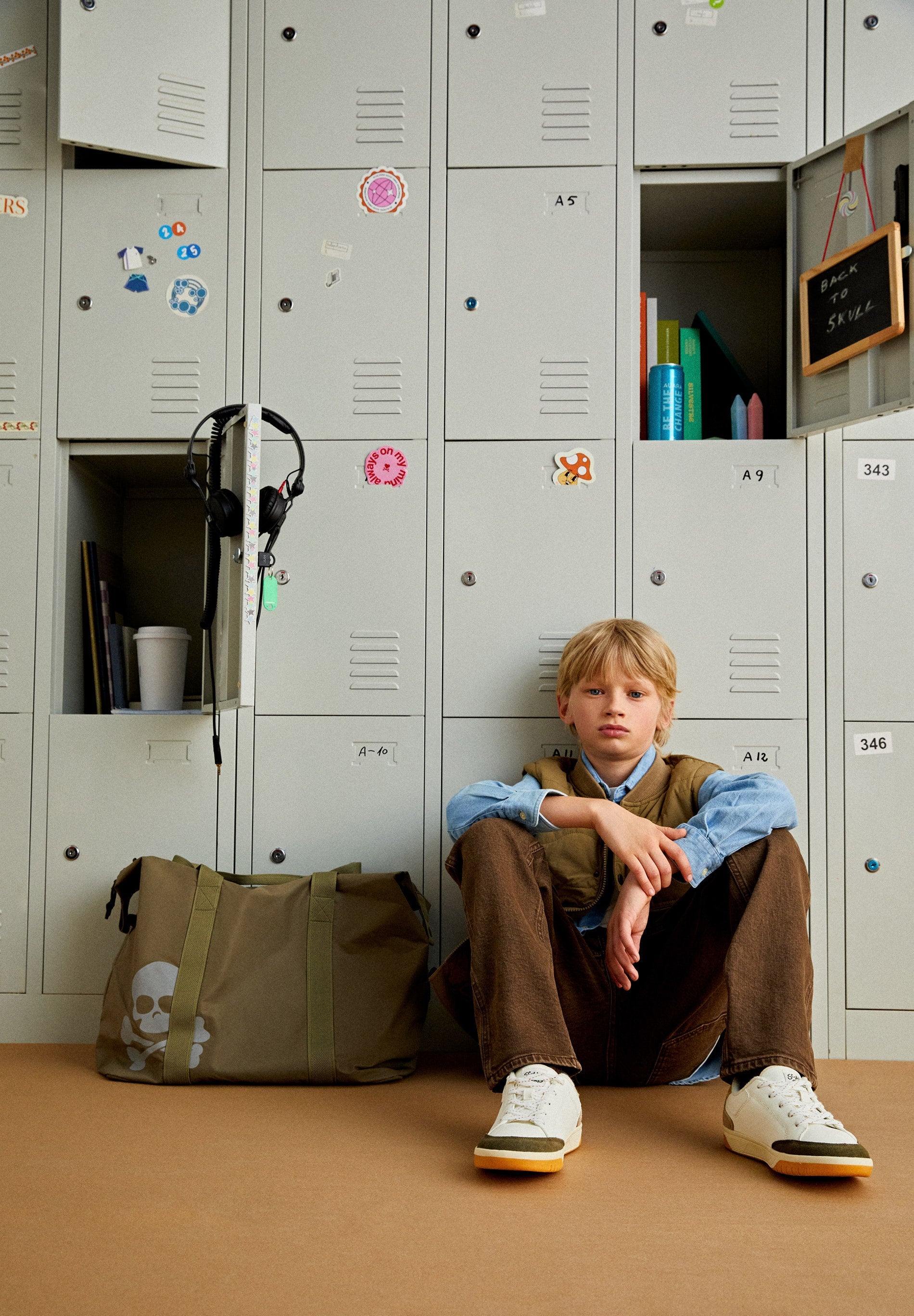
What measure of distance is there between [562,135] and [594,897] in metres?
1.83

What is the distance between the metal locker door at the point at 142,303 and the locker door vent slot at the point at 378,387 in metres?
0.34

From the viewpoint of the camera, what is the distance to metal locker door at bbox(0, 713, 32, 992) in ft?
7.68

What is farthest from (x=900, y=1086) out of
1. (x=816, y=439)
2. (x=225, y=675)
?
(x=225, y=675)

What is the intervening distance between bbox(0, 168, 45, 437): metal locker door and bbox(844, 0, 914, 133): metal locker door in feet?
6.62

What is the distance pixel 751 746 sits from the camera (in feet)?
7.63

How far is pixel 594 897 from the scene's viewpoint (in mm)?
1916

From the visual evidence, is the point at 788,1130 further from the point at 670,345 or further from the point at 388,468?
the point at 670,345

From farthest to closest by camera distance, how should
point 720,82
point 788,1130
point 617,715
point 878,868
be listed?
point 720,82, point 878,868, point 617,715, point 788,1130

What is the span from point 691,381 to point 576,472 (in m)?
0.42

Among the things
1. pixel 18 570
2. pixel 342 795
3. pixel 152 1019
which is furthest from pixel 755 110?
pixel 152 1019

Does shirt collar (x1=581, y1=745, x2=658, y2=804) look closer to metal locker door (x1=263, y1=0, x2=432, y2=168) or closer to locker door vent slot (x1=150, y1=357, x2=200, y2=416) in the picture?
locker door vent slot (x1=150, y1=357, x2=200, y2=416)

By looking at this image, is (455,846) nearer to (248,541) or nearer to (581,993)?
(581,993)

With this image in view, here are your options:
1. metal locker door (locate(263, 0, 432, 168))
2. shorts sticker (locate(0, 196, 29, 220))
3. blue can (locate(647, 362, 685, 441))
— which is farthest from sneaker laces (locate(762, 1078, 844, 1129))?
shorts sticker (locate(0, 196, 29, 220))

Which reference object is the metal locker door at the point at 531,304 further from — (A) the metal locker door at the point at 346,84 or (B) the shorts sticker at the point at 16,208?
(B) the shorts sticker at the point at 16,208
